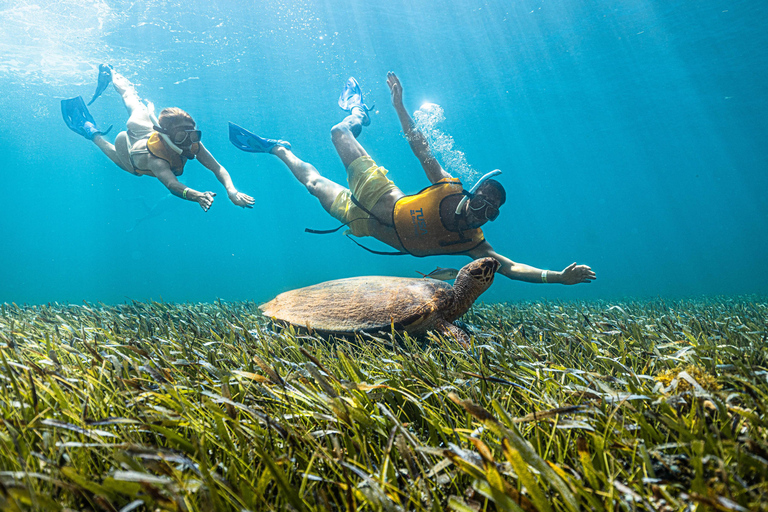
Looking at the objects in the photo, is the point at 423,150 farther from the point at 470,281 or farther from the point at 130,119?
the point at 130,119

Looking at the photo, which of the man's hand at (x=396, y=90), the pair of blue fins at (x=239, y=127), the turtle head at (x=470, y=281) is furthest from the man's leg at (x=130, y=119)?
the turtle head at (x=470, y=281)

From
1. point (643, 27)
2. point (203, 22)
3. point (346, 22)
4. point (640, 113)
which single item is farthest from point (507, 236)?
point (203, 22)

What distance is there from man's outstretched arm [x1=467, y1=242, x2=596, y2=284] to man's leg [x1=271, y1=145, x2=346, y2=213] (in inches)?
95.5

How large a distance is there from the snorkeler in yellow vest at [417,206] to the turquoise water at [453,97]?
1.89m

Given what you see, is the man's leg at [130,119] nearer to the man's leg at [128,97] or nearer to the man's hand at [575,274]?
the man's leg at [128,97]

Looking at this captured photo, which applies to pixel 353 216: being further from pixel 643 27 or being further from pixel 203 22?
pixel 643 27

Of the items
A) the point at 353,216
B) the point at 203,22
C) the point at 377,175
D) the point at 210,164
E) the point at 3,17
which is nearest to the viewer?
the point at 377,175

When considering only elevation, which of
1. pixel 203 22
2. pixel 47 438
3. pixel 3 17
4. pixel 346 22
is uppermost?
pixel 3 17

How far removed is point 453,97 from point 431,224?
31021 mm

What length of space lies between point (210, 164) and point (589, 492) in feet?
20.9

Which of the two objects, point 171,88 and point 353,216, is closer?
point 353,216

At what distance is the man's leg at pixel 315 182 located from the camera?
5375mm

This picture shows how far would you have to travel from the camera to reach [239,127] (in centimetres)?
632

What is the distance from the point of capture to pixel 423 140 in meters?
4.44
